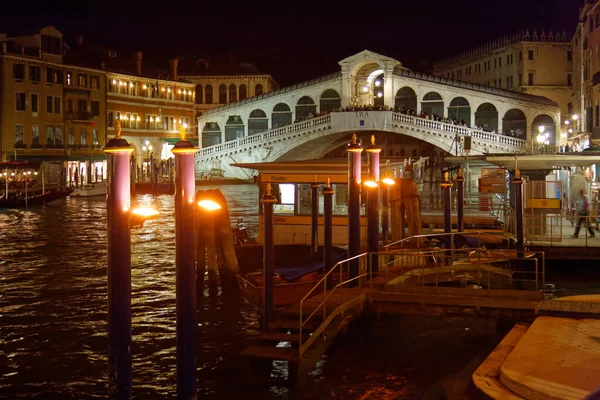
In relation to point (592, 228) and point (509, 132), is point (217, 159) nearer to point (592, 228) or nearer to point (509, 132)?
point (509, 132)

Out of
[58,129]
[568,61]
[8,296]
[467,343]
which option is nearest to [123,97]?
[58,129]

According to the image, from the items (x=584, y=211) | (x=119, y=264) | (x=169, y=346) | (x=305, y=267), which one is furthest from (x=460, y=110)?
(x=119, y=264)

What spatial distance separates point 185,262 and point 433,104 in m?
40.9

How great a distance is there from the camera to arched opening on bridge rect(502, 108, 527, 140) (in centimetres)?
4253

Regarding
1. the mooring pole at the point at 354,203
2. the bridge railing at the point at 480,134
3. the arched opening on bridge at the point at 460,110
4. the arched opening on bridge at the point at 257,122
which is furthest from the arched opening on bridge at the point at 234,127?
the mooring pole at the point at 354,203

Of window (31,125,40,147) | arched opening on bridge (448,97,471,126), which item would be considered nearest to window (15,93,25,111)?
window (31,125,40,147)

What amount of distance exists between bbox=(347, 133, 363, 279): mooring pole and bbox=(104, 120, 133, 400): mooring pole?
5.08 meters

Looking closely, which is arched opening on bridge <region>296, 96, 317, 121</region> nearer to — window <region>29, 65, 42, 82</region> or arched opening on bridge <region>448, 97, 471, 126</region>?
arched opening on bridge <region>448, 97, 471, 126</region>

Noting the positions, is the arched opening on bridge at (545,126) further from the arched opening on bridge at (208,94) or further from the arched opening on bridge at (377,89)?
the arched opening on bridge at (208,94)

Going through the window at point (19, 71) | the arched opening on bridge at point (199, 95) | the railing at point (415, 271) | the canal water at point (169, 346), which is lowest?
the canal water at point (169, 346)

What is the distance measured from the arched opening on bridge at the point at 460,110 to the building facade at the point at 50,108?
20.1 meters

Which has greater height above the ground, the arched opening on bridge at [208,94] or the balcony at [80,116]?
the arched opening on bridge at [208,94]

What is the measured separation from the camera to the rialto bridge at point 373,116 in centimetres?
3953

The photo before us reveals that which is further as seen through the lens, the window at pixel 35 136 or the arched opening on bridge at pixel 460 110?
the arched opening on bridge at pixel 460 110
